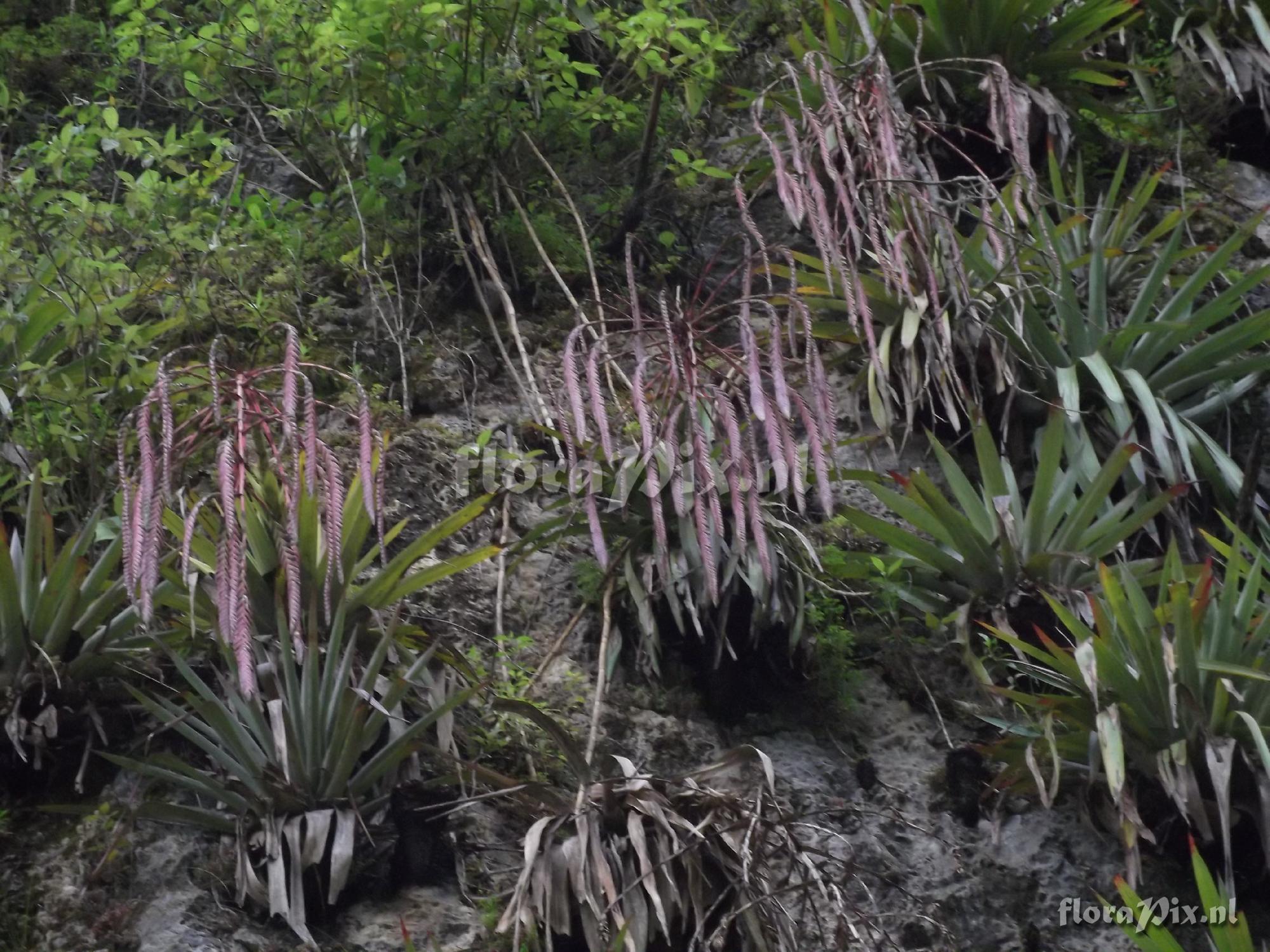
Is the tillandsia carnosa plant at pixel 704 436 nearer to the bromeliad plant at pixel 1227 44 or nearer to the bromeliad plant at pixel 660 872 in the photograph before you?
the bromeliad plant at pixel 660 872

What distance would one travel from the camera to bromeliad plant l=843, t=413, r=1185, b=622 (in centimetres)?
436

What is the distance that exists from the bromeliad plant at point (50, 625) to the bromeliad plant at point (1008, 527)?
2.46 metres

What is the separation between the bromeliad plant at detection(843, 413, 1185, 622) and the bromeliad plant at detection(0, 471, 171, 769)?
8.08 ft

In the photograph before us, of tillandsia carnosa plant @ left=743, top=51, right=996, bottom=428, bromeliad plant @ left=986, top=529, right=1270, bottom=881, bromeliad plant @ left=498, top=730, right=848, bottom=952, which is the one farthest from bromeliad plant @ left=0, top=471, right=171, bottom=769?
bromeliad plant @ left=986, top=529, right=1270, bottom=881

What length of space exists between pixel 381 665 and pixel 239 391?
1353 millimetres

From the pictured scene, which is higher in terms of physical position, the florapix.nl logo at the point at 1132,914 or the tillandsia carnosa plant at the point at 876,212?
the tillandsia carnosa plant at the point at 876,212

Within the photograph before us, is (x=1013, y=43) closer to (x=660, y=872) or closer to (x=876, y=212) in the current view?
(x=876, y=212)

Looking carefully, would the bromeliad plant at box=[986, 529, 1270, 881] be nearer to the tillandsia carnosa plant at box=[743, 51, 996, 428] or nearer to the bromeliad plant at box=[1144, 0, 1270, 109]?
the tillandsia carnosa plant at box=[743, 51, 996, 428]

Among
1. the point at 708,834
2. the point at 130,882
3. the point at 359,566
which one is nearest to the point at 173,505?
the point at 359,566

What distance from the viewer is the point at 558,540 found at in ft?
15.0

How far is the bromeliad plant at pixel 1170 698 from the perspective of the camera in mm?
3693

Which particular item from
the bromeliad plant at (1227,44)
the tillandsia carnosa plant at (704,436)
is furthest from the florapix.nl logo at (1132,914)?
the bromeliad plant at (1227,44)

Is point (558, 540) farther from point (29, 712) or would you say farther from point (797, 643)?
point (29, 712)

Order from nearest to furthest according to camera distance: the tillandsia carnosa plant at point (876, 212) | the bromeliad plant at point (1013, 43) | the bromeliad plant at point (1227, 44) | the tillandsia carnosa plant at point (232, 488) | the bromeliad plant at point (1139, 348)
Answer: the tillandsia carnosa plant at point (232, 488), the tillandsia carnosa plant at point (876, 212), the bromeliad plant at point (1139, 348), the bromeliad plant at point (1013, 43), the bromeliad plant at point (1227, 44)
